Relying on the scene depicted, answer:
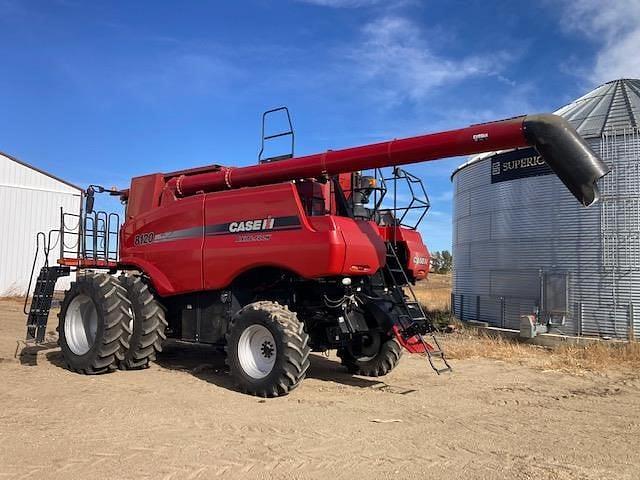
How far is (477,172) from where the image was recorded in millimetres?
16547

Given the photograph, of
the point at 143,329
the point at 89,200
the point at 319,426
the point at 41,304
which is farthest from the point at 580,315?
the point at 41,304

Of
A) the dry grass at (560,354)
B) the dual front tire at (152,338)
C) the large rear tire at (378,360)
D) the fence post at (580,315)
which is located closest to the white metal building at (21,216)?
the dual front tire at (152,338)

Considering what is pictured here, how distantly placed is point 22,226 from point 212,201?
72.5ft

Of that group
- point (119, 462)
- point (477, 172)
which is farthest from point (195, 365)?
point (477, 172)

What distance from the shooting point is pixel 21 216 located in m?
27.4

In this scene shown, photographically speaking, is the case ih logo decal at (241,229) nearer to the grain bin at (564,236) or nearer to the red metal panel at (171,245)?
the red metal panel at (171,245)

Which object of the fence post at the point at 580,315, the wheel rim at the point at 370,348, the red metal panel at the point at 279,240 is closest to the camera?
the red metal panel at the point at 279,240

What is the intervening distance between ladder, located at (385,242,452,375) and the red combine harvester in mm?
22

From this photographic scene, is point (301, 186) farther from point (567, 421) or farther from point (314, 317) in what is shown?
point (567, 421)

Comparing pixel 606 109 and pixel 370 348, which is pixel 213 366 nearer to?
pixel 370 348

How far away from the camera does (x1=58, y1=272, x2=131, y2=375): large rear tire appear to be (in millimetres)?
8984

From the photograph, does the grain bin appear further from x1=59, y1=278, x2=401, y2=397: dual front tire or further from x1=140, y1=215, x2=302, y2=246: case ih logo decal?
x1=140, y1=215, x2=302, y2=246: case ih logo decal

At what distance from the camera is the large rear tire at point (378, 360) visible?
9273 mm

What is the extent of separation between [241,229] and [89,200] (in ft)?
11.8
